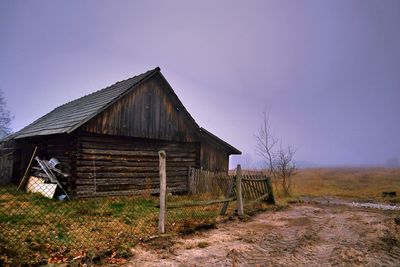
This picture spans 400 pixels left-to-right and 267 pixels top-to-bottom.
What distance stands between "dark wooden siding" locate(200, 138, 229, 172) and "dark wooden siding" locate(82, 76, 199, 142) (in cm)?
152

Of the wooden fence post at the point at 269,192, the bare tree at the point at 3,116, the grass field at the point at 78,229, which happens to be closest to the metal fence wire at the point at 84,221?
the grass field at the point at 78,229

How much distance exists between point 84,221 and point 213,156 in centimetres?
1215

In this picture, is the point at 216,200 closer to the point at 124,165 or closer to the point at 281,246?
the point at 281,246

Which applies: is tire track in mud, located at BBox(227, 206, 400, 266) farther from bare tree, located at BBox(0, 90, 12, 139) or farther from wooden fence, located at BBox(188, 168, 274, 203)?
bare tree, located at BBox(0, 90, 12, 139)

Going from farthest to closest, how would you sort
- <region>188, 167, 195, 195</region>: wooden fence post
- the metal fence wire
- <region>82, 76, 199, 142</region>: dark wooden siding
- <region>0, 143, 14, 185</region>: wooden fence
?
<region>0, 143, 14, 185</region>: wooden fence, <region>188, 167, 195, 195</region>: wooden fence post, <region>82, 76, 199, 142</region>: dark wooden siding, the metal fence wire

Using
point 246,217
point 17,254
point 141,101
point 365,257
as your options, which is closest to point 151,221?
point 246,217

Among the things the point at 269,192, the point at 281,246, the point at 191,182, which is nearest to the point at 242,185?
the point at 269,192

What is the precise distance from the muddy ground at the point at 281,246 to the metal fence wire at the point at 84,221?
0.63m

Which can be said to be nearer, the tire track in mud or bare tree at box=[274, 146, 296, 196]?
the tire track in mud

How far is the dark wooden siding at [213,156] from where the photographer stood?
62.4 feet

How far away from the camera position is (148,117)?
15523mm

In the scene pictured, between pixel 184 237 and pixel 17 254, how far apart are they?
138 inches

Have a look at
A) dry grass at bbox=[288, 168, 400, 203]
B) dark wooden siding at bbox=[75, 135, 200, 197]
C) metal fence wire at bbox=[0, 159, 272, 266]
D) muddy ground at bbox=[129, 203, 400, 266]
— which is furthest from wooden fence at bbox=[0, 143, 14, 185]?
dry grass at bbox=[288, 168, 400, 203]

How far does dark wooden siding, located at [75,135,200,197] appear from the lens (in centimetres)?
1327
